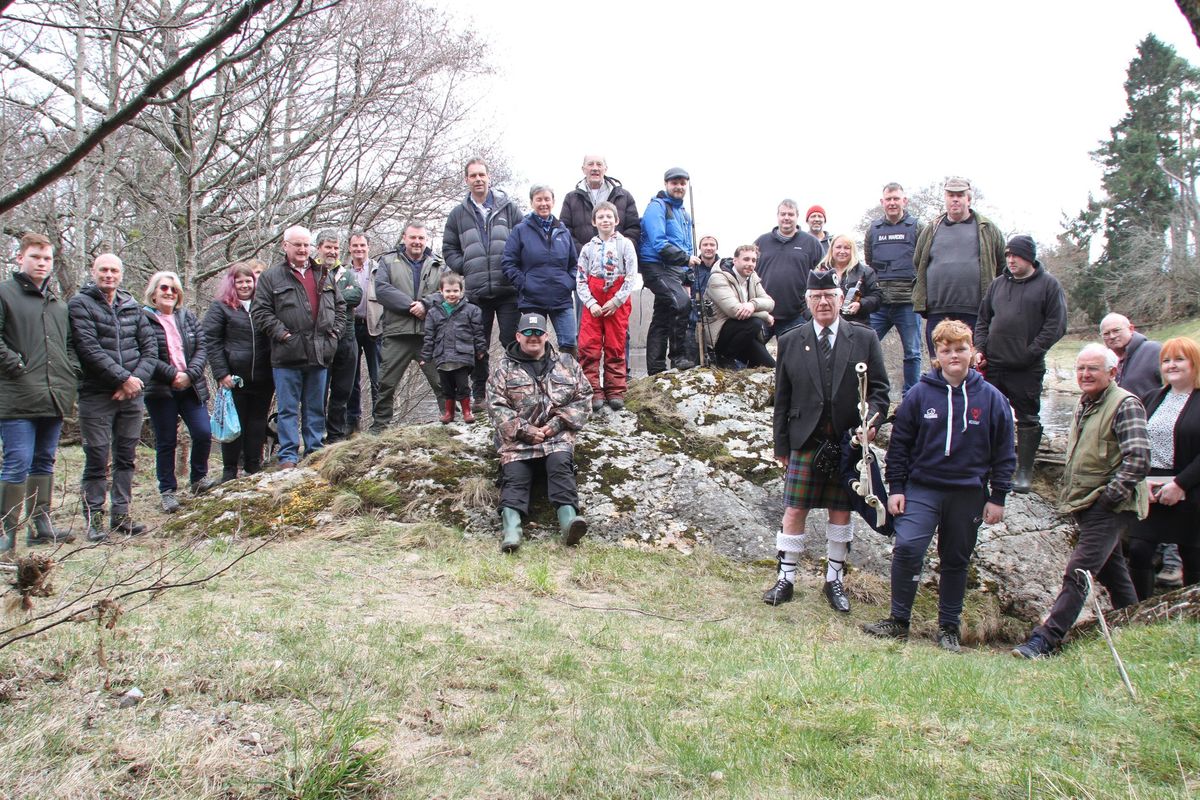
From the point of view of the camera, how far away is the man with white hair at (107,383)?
20.9 ft

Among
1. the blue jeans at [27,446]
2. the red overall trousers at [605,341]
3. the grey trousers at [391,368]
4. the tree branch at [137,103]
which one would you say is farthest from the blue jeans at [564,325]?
the tree branch at [137,103]

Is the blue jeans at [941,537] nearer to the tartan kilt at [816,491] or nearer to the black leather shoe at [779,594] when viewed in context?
the tartan kilt at [816,491]

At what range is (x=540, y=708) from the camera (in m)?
3.25

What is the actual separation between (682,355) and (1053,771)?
6684 millimetres

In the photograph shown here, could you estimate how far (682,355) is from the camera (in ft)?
29.5

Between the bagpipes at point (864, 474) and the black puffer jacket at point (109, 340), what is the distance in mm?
5538

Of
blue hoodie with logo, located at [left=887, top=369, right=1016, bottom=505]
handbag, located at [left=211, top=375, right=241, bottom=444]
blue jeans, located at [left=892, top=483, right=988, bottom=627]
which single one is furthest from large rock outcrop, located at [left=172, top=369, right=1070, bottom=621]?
blue hoodie with logo, located at [left=887, top=369, right=1016, bottom=505]

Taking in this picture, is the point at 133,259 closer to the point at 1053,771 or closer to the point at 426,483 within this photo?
the point at 426,483

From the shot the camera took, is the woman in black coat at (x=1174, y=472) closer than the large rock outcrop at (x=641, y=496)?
Yes

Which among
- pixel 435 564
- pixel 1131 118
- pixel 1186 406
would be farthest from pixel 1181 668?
pixel 1131 118

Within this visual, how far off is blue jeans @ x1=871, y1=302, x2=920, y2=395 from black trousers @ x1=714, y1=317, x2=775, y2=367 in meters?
1.18

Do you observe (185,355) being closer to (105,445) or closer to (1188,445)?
(105,445)

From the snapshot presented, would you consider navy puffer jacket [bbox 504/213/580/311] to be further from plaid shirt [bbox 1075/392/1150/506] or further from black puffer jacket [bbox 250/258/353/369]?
plaid shirt [bbox 1075/392/1150/506]

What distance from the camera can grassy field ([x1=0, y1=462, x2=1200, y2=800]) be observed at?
253 centimetres
